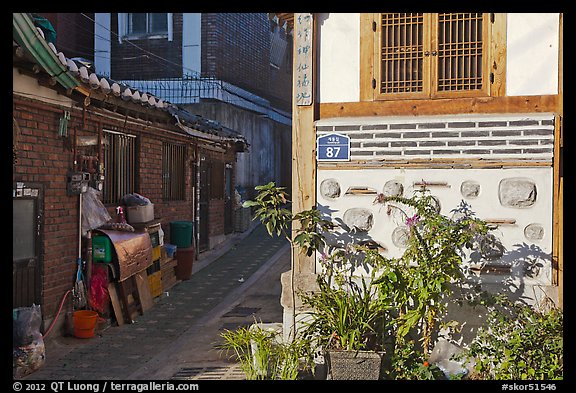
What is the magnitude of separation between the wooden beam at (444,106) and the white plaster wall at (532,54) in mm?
99

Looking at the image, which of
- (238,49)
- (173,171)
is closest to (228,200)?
(173,171)

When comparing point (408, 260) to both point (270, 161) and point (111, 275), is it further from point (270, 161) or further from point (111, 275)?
point (270, 161)

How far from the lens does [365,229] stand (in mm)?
6797

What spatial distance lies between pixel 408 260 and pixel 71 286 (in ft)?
16.8

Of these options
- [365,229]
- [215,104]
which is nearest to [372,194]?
[365,229]

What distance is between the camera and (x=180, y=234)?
13.0 metres

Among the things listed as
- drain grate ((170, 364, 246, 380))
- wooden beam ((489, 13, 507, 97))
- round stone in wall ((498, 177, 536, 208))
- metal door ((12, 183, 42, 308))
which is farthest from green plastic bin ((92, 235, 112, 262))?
wooden beam ((489, 13, 507, 97))

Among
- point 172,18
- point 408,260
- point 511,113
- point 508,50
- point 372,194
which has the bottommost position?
point 408,260

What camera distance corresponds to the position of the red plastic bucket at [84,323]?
8.59m

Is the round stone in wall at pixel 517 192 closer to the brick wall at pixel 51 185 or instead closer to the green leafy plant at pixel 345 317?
the green leafy plant at pixel 345 317

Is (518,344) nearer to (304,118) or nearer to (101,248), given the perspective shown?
(304,118)

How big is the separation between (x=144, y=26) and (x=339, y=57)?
525 inches

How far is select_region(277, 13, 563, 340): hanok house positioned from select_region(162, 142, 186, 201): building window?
22.7 ft

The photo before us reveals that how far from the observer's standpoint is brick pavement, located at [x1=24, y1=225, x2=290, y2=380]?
729 centimetres
